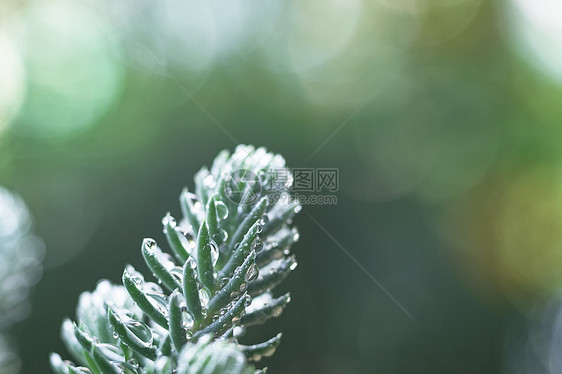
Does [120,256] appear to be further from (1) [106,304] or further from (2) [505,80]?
(2) [505,80]

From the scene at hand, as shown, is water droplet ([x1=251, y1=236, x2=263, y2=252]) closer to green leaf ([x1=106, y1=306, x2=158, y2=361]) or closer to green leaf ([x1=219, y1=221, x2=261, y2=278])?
green leaf ([x1=219, y1=221, x2=261, y2=278])

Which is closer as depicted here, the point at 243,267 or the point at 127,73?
the point at 243,267

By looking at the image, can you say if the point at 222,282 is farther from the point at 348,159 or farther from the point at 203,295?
the point at 348,159

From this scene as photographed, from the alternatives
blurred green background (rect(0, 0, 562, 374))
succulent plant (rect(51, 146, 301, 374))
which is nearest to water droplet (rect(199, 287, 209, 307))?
succulent plant (rect(51, 146, 301, 374))

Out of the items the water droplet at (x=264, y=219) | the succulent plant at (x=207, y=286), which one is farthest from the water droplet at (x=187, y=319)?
the water droplet at (x=264, y=219)

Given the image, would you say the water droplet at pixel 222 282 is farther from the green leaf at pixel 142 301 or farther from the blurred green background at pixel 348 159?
the blurred green background at pixel 348 159

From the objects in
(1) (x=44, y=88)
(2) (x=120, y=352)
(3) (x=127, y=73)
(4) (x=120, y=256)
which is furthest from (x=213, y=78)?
(2) (x=120, y=352)

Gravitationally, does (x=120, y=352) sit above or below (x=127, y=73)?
below
